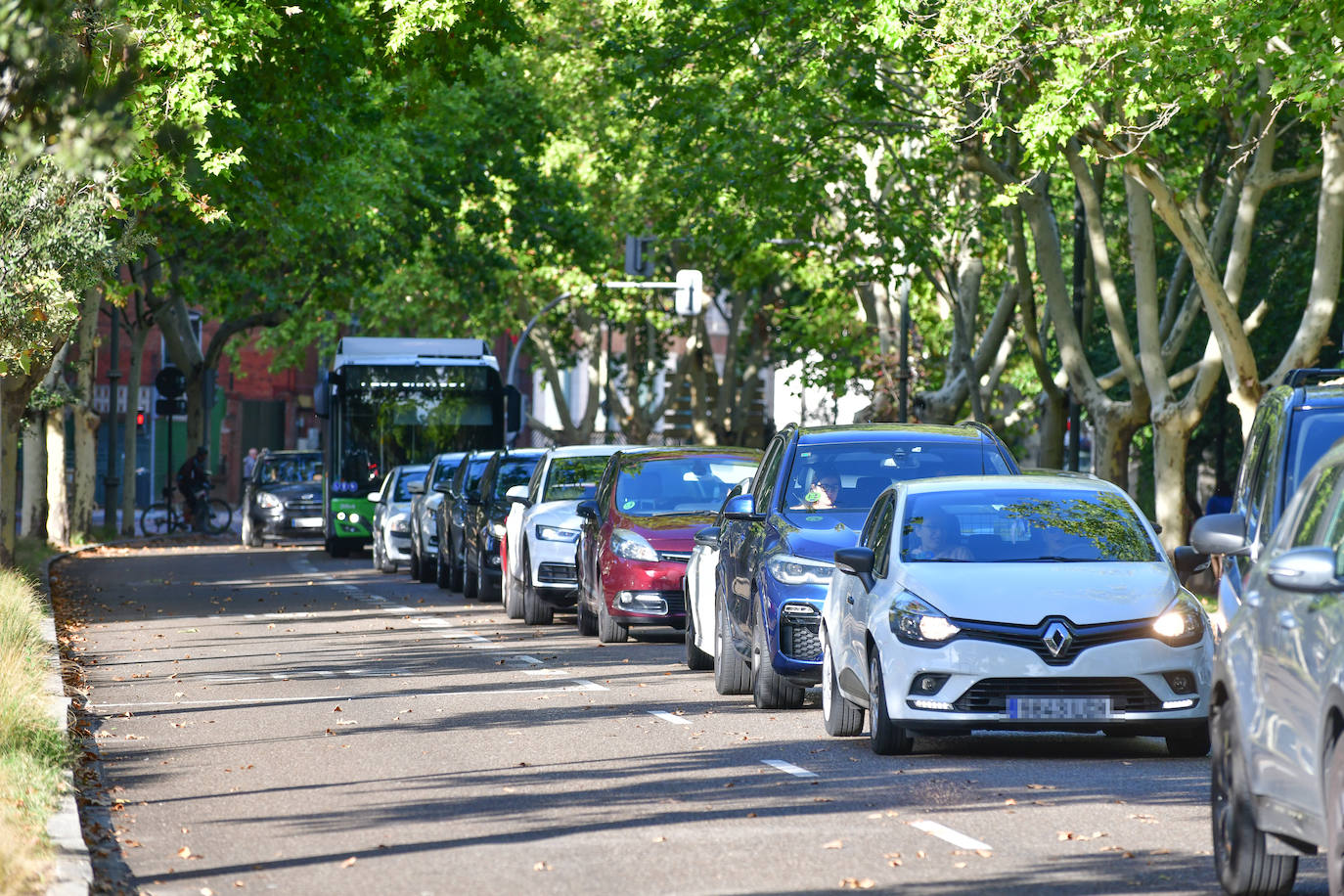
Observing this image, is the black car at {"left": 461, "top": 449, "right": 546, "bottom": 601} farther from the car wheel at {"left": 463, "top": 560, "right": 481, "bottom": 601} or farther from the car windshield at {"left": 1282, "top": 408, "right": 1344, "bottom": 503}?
the car windshield at {"left": 1282, "top": 408, "right": 1344, "bottom": 503}

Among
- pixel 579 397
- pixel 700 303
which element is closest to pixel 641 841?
pixel 700 303

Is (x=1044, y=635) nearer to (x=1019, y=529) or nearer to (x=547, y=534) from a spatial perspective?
(x=1019, y=529)

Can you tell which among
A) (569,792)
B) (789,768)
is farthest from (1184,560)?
(569,792)

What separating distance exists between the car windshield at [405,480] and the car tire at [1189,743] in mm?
24075

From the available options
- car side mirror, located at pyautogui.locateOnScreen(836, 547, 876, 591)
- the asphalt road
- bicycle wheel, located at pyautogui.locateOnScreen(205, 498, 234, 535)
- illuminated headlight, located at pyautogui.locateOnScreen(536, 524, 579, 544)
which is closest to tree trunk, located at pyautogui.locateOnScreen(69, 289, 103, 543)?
bicycle wheel, located at pyautogui.locateOnScreen(205, 498, 234, 535)

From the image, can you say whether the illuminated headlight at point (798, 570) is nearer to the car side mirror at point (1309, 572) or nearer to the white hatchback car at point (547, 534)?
the car side mirror at point (1309, 572)

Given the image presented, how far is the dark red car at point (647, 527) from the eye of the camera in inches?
779

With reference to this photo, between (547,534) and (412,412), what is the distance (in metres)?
16.6

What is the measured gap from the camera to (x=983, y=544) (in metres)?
12.7

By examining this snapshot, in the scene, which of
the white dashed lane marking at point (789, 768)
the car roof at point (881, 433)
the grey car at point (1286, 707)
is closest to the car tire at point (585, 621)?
the car roof at point (881, 433)

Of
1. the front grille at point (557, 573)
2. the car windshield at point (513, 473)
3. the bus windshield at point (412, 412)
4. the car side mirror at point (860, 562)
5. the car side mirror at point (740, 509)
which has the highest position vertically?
the bus windshield at point (412, 412)

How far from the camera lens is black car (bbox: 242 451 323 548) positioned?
46.4 metres

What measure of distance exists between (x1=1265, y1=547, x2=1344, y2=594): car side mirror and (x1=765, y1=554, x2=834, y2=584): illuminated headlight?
7.41m

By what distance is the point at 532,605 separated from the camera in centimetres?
2328
